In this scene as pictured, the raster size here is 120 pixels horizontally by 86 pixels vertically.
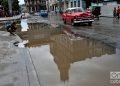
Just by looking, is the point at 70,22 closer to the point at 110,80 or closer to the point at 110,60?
the point at 110,60

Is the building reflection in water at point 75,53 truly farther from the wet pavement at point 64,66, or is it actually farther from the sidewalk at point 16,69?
the sidewalk at point 16,69

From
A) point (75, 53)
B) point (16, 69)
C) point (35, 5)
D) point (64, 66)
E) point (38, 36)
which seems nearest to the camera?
point (16, 69)

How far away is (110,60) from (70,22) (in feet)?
62.5

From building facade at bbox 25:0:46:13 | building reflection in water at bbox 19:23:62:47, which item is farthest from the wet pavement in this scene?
building facade at bbox 25:0:46:13

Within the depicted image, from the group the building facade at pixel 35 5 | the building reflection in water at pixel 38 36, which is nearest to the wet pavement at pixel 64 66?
the building reflection in water at pixel 38 36

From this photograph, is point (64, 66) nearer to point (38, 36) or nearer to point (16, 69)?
point (16, 69)

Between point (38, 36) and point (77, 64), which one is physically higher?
point (77, 64)

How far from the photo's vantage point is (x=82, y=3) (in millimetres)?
63844

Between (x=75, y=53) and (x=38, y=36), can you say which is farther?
(x=38, y=36)

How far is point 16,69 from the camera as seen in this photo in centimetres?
907

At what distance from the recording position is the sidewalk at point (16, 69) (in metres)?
7.51

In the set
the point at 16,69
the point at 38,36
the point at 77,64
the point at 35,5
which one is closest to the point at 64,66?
the point at 77,64

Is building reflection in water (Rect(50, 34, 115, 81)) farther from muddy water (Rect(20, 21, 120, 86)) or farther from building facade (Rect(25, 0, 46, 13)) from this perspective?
building facade (Rect(25, 0, 46, 13))

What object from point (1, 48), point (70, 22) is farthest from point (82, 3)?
point (1, 48)
